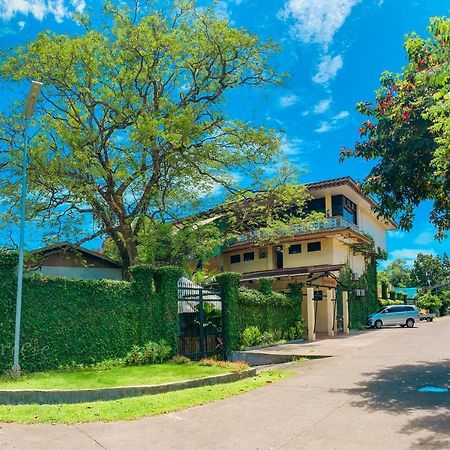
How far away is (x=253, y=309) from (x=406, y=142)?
38.8 feet

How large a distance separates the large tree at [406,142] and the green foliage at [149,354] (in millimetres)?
7727

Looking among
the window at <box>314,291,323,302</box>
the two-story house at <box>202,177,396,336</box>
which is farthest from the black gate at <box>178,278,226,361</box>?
the window at <box>314,291,323,302</box>

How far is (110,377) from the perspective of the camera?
1180 cm

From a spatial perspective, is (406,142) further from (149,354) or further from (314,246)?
(314,246)

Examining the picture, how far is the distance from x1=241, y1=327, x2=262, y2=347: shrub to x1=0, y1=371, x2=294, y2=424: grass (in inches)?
360

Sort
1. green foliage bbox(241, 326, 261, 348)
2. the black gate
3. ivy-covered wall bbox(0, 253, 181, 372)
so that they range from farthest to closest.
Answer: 1. green foliage bbox(241, 326, 261, 348)
2. the black gate
3. ivy-covered wall bbox(0, 253, 181, 372)

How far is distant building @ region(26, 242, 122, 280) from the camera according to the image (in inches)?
929

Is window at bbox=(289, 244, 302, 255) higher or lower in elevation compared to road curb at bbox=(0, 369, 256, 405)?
higher

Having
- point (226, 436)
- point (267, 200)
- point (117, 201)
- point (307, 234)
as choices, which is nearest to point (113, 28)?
point (117, 201)

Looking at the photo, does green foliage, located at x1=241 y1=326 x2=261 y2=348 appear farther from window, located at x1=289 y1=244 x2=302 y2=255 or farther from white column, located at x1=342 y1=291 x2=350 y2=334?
window, located at x1=289 y1=244 x2=302 y2=255

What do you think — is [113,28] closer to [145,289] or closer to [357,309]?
[145,289]

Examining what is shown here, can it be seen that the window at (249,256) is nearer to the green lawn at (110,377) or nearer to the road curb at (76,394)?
the green lawn at (110,377)

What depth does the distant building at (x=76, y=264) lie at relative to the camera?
23.6 m

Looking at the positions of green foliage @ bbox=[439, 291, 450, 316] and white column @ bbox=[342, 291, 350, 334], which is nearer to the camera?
white column @ bbox=[342, 291, 350, 334]
